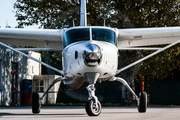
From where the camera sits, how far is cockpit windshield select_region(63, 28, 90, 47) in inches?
335

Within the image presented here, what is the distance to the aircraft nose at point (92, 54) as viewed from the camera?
24.0 ft

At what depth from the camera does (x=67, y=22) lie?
17641 mm

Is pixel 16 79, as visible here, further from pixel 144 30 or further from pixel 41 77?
pixel 144 30

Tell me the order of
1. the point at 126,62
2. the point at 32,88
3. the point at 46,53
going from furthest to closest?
the point at 46,53 < the point at 32,88 < the point at 126,62

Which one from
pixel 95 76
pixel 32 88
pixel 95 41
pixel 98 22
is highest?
pixel 98 22

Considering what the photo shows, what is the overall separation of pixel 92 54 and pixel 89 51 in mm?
100

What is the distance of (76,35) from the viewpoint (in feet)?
28.7

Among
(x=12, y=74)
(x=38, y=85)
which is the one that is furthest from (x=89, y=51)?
(x=38, y=85)

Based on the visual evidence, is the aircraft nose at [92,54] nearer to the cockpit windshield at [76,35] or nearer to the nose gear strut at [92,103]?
the nose gear strut at [92,103]

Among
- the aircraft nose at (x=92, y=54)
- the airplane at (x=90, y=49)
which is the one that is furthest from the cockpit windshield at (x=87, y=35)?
the aircraft nose at (x=92, y=54)

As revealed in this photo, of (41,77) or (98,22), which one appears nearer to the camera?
(98,22)

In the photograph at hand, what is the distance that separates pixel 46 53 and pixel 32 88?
45.2 ft

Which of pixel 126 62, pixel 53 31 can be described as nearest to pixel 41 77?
pixel 126 62

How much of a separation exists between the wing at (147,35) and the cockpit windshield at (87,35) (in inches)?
76.4
